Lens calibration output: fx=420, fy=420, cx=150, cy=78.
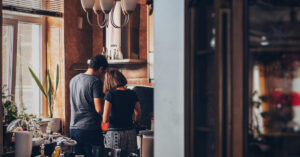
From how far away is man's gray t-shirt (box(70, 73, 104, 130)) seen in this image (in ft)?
12.5

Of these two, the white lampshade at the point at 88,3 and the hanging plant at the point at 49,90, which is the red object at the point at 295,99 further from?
the hanging plant at the point at 49,90

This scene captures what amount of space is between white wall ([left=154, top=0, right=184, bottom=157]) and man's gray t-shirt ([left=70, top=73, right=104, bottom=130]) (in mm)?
1447

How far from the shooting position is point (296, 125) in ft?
3.91

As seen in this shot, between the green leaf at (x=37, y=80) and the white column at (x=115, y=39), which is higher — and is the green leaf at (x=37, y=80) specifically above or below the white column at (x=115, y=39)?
below

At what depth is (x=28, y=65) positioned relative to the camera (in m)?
5.88

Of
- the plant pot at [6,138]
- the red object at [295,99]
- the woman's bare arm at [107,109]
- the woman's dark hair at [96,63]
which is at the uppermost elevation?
the woman's dark hair at [96,63]

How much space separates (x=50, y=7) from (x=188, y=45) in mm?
4522

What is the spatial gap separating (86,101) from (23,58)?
7.65 ft

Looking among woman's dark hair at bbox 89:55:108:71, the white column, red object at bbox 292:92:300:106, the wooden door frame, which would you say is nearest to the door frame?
the white column

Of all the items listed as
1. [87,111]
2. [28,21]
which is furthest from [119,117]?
[28,21]

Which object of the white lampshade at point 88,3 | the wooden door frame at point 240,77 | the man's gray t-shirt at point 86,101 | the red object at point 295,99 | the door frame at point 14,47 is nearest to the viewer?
the red object at point 295,99

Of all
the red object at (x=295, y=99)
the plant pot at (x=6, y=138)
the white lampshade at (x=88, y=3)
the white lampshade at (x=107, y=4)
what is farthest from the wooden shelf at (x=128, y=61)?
the red object at (x=295, y=99)

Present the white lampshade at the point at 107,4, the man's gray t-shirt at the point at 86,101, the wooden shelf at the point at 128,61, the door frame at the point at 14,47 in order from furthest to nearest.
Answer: the door frame at the point at 14,47, the wooden shelf at the point at 128,61, the man's gray t-shirt at the point at 86,101, the white lampshade at the point at 107,4

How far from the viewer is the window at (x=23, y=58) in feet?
18.2
